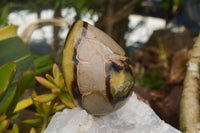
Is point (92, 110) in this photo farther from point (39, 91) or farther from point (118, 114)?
point (39, 91)

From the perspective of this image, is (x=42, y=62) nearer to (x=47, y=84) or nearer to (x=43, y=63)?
(x=43, y=63)

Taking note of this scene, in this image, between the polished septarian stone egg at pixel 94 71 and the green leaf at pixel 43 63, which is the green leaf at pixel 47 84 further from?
the green leaf at pixel 43 63

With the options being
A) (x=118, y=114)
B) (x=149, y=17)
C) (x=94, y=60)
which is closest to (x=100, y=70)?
(x=94, y=60)

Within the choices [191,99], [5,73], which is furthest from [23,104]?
[191,99]

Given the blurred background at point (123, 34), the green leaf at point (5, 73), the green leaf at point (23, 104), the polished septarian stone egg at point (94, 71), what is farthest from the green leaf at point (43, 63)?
the polished septarian stone egg at point (94, 71)

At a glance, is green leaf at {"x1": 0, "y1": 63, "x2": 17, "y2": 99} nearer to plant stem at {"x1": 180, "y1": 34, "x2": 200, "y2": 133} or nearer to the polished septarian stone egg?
the polished septarian stone egg

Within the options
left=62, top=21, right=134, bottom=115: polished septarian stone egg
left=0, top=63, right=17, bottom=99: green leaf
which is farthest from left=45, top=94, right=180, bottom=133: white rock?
left=0, top=63, right=17, bottom=99: green leaf
